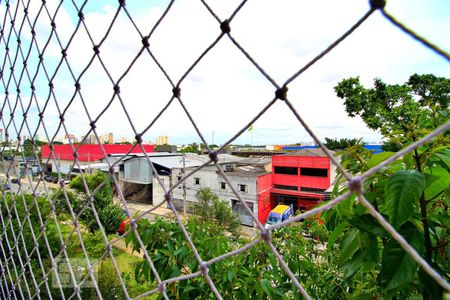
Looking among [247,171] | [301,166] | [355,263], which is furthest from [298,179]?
[355,263]

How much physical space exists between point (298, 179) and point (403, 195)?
7.16 meters

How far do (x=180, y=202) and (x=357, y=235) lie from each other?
785 cm

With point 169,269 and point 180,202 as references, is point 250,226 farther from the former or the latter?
point 169,269

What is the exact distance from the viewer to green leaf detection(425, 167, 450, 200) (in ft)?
1.05

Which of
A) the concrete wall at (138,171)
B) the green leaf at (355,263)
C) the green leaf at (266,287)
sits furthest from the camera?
the concrete wall at (138,171)

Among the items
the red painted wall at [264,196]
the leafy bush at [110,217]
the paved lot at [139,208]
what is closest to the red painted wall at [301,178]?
the red painted wall at [264,196]

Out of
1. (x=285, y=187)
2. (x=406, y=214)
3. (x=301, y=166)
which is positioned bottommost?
(x=285, y=187)

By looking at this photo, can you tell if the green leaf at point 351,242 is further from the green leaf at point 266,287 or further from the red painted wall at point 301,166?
the red painted wall at point 301,166

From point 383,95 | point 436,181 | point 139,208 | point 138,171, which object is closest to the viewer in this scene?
point 436,181

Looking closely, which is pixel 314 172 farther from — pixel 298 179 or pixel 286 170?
pixel 286 170

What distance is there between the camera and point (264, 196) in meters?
7.09

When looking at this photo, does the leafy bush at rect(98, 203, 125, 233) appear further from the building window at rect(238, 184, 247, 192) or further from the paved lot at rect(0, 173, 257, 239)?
the building window at rect(238, 184, 247, 192)

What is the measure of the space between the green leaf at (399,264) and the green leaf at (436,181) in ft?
0.19

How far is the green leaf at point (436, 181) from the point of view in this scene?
32cm
